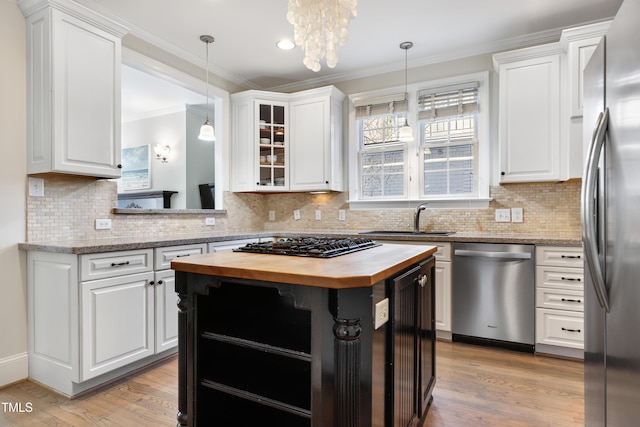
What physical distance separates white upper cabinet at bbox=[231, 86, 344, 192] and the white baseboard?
239 cm

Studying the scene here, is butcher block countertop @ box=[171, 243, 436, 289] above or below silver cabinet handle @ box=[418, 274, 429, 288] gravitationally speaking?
above

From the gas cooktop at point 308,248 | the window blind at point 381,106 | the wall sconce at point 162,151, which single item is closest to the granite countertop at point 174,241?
the gas cooktop at point 308,248

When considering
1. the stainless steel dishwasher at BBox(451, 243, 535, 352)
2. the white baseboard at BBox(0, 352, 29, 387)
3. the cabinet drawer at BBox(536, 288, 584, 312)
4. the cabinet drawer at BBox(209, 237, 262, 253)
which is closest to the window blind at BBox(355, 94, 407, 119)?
the stainless steel dishwasher at BBox(451, 243, 535, 352)

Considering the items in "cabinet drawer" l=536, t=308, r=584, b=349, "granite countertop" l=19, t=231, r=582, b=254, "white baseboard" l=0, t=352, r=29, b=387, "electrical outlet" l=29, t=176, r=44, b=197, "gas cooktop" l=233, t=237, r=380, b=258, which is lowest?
"white baseboard" l=0, t=352, r=29, b=387

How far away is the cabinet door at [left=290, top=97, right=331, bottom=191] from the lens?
12.9 ft

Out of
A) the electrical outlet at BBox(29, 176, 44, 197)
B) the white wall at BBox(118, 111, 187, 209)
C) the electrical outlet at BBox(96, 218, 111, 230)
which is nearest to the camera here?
the electrical outlet at BBox(29, 176, 44, 197)

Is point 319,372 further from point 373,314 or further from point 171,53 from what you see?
point 171,53

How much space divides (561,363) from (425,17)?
9.42 feet

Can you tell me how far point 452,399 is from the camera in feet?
7.03

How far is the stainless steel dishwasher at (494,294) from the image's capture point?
2777mm

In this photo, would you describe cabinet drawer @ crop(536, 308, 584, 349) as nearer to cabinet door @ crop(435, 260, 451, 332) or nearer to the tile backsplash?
cabinet door @ crop(435, 260, 451, 332)

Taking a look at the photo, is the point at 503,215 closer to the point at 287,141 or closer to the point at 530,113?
the point at 530,113

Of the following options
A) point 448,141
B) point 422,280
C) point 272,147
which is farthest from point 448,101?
point 422,280

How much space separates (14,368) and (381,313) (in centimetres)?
255
